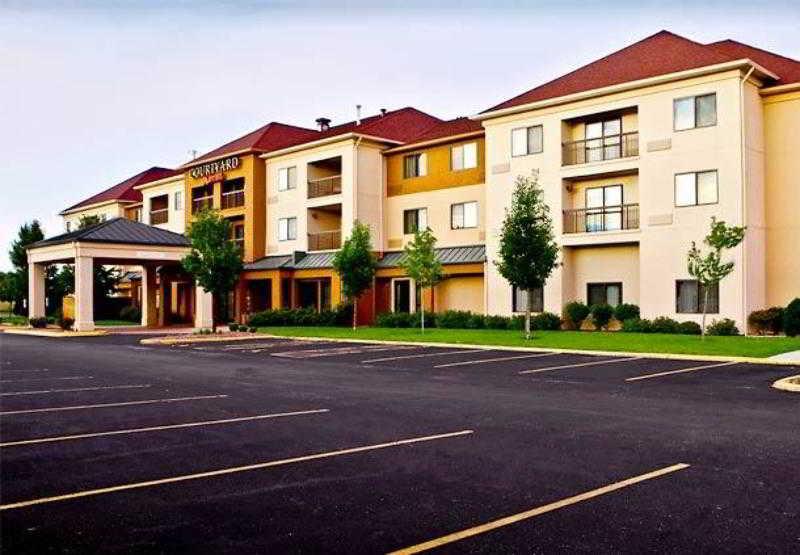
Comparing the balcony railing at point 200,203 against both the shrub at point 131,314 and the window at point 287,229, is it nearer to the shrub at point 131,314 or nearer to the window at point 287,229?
the window at point 287,229

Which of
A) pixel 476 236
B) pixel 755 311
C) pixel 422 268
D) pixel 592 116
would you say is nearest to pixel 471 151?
pixel 476 236

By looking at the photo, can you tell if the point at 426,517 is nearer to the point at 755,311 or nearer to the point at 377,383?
the point at 377,383

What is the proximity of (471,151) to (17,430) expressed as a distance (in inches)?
1193

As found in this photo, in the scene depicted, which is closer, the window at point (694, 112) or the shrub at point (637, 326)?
the window at point (694, 112)

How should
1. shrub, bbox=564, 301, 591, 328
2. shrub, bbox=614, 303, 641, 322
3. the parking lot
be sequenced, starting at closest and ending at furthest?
the parking lot
shrub, bbox=614, 303, 641, 322
shrub, bbox=564, 301, 591, 328

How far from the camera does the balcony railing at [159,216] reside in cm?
5478

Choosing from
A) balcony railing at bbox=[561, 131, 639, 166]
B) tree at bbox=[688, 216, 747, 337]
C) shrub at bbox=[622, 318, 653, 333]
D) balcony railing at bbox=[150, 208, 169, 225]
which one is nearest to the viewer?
tree at bbox=[688, 216, 747, 337]

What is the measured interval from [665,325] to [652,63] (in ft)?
37.5

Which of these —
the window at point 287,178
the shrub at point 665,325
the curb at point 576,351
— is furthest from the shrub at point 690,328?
the window at point 287,178

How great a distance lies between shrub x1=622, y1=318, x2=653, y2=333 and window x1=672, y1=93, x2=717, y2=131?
7.91 metres

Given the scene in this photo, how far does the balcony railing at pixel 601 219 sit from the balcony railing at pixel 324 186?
1423cm

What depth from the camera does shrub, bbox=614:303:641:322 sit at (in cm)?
2988

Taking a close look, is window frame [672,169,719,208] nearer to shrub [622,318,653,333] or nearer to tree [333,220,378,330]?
shrub [622,318,653,333]

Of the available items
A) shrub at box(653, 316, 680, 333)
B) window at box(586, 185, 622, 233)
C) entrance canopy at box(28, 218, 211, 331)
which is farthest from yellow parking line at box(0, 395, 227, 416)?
entrance canopy at box(28, 218, 211, 331)
